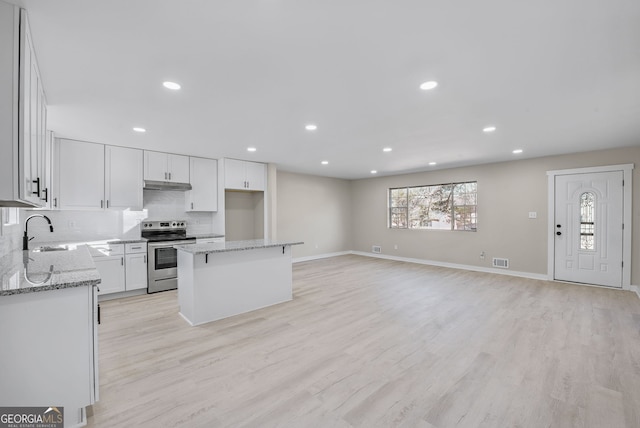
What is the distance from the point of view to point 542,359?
2543 mm

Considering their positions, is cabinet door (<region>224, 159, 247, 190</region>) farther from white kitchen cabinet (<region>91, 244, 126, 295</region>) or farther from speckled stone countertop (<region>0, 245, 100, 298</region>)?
speckled stone countertop (<region>0, 245, 100, 298</region>)

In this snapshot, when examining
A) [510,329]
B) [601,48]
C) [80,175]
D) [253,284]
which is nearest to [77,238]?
[80,175]

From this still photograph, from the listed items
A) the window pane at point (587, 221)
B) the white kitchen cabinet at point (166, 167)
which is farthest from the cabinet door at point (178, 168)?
the window pane at point (587, 221)

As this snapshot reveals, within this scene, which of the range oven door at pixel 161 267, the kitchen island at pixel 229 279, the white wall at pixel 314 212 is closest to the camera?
the kitchen island at pixel 229 279

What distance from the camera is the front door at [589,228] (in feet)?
15.7

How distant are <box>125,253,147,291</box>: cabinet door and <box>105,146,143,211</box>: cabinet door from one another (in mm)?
825

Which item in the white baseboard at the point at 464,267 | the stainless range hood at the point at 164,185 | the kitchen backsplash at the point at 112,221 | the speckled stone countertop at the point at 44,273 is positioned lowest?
the white baseboard at the point at 464,267

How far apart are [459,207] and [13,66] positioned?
23.7 ft

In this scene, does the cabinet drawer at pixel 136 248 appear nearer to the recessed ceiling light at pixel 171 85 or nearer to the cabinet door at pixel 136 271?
the cabinet door at pixel 136 271

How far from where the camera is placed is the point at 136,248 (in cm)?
455

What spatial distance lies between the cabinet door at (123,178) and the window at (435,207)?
6.05 m

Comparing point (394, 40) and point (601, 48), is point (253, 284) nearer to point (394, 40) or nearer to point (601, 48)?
point (394, 40)

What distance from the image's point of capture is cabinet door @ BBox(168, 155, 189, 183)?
16.7 feet

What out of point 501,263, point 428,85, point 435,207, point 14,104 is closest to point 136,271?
point 14,104
